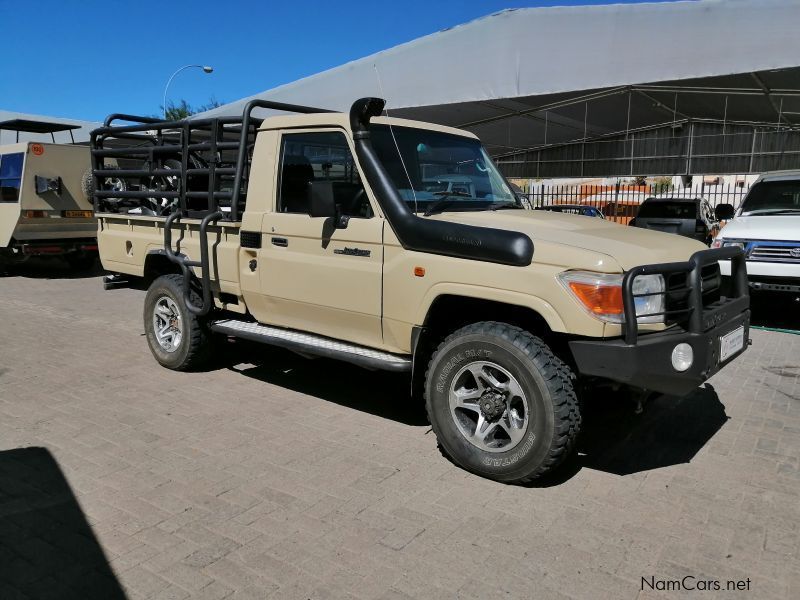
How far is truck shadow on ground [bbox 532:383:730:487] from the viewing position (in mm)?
4074

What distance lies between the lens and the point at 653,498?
3.60 m

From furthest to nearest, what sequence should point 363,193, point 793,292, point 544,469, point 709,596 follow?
1. point 793,292
2. point 363,193
3. point 544,469
4. point 709,596

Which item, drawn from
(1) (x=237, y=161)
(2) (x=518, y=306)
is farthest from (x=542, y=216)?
(1) (x=237, y=161)

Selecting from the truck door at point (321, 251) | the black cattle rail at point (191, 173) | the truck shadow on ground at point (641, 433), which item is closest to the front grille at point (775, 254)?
the truck shadow on ground at point (641, 433)

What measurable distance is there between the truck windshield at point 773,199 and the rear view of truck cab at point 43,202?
12185 millimetres

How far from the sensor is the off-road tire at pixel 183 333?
574 centimetres

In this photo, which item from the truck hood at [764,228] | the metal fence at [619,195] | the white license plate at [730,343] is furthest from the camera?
the metal fence at [619,195]

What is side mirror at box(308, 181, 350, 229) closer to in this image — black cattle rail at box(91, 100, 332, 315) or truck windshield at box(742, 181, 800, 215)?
black cattle rail at box(91, 100, 332, 315)

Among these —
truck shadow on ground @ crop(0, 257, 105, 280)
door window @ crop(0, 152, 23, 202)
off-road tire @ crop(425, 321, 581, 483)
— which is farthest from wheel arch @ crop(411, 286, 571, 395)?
door window @ crop(0, 152, 23, 202)

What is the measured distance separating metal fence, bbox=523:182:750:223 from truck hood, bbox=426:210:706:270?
33.9ft

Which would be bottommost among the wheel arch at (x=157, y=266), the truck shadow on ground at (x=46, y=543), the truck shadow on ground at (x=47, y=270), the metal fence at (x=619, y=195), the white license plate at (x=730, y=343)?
the truck shadow on ground at (x=46, y=543)

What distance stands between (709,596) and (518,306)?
1.68 meters

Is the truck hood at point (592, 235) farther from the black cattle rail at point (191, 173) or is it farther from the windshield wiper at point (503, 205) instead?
the black cattle rail at point (191, 173)

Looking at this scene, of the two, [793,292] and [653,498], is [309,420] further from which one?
[793,292]
